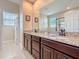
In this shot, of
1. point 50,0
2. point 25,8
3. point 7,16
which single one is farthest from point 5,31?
point 50,0

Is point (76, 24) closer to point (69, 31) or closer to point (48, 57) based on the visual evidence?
point (69, 31)

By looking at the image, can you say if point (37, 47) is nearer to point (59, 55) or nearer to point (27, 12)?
point (59, 55)

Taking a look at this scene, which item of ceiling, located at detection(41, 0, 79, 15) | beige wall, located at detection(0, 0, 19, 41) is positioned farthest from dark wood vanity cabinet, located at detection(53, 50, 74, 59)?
beige wall, located at detection(0, 0, 19, 41)

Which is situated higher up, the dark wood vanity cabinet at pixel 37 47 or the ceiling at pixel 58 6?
the ceiling at pixel 58 6

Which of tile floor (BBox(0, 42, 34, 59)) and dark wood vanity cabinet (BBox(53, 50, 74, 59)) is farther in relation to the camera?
tile floor (BBox(0, 42, 34, 59))

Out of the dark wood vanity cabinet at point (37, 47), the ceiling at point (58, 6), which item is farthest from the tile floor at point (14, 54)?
the ceiling at point (58, 6)

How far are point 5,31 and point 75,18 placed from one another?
5.87 m

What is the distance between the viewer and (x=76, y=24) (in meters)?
2.53

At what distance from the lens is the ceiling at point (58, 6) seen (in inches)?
105

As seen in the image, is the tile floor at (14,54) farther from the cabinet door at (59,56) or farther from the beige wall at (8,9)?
the cabinet door at (59,56)

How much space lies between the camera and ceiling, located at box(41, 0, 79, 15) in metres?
2.67

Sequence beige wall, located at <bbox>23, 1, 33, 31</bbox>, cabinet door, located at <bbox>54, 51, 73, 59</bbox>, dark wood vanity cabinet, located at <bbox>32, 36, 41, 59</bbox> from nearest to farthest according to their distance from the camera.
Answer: cabinet door, located at <bbox>54, 51, 73, 59</bbox>, dark wood vanity cabinet, located at <bbox>32, 36, 41, 59</bbox>, beige wall, located at <bbox>23, 1, 33, 31</bbox>

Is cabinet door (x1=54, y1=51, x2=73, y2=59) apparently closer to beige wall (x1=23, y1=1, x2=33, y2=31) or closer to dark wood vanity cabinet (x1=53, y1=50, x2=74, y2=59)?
dark wood vanity cabinet (x1=53, y1=50, x2=74, y2=59)

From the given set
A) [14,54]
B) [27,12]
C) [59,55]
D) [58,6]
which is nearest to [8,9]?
[27,12]
